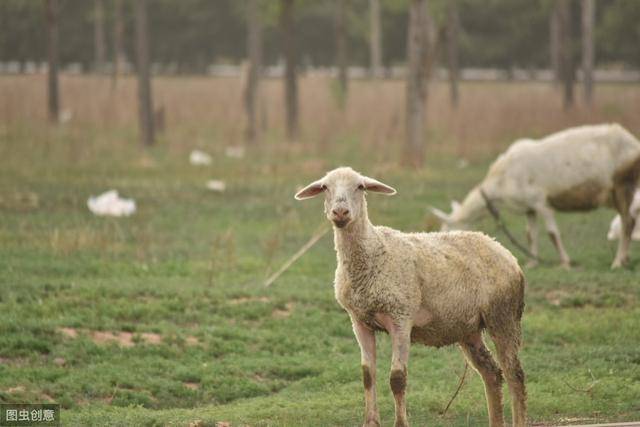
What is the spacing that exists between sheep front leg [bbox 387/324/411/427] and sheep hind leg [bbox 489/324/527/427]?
2.29 feet

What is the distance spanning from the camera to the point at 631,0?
4509 centimetres

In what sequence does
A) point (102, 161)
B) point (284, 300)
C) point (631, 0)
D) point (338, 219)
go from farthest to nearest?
point (631, 0)
point (102, 161)
point (284, 300)
point (338, 219)

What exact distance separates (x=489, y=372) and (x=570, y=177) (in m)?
7.19

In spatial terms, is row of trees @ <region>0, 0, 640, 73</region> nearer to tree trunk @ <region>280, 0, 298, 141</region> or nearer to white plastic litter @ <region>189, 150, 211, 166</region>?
tree trunk @ <region>280, 0, 298, 141</region>

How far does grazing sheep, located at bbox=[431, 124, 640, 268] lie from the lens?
49.4ft

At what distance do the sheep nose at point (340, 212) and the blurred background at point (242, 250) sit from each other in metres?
2.20

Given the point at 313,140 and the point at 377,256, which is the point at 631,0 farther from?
the point at 377,256

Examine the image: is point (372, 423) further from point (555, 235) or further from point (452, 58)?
point (452, 58)

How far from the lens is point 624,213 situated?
15.1 meters

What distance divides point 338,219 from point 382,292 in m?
0.64

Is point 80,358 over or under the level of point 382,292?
under

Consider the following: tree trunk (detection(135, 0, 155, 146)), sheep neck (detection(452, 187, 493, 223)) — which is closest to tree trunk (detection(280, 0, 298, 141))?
tree trunk (detection(135, 0, 155, 146))

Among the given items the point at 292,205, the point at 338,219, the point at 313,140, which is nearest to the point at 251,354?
the point at 338,219

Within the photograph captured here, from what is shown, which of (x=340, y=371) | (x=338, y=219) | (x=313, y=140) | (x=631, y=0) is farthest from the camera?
(x=631, y=0)
